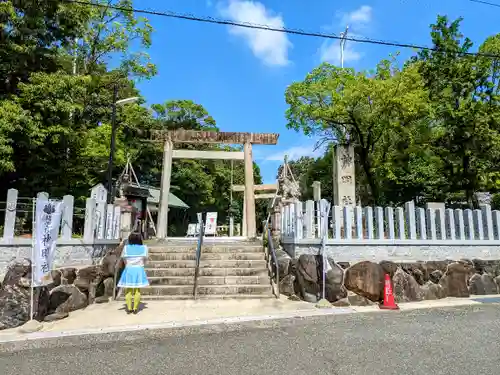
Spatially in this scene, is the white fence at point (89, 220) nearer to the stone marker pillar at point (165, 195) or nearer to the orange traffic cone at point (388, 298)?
the stone marker pillar at point (165, 195)

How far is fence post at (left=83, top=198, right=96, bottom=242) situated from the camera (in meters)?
7.68

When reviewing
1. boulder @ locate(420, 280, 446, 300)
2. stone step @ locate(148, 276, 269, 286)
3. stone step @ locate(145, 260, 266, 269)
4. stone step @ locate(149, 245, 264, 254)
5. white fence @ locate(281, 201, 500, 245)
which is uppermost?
white fence @ locate(281, 201, 500, 245)

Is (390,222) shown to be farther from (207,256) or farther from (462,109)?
(462,109)

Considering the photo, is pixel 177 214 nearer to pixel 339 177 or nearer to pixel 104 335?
pixel 339 177

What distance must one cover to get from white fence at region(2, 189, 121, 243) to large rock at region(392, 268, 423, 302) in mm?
7170

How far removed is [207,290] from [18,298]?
12.0 ft

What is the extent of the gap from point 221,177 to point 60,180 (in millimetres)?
18314

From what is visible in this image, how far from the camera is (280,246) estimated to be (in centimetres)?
980

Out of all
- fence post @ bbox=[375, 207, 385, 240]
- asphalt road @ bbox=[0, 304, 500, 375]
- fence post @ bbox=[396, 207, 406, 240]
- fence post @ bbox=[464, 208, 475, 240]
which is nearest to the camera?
asphalt road @ bbox=[0, 304, 500, 375]

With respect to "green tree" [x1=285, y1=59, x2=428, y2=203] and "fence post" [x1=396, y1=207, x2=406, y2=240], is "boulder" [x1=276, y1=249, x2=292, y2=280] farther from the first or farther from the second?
"green tree" [x1=285, y1=59, x2=428, y2=203]

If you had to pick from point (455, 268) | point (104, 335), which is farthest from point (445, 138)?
point (104, 335)

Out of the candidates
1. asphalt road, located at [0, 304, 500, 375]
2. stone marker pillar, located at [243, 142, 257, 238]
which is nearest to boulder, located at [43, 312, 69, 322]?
asphalt road, located at [0, 304, 500, 375]

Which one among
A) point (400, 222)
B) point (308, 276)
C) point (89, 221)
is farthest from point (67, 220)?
point (400, 222)

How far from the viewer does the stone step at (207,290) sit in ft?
25.1
